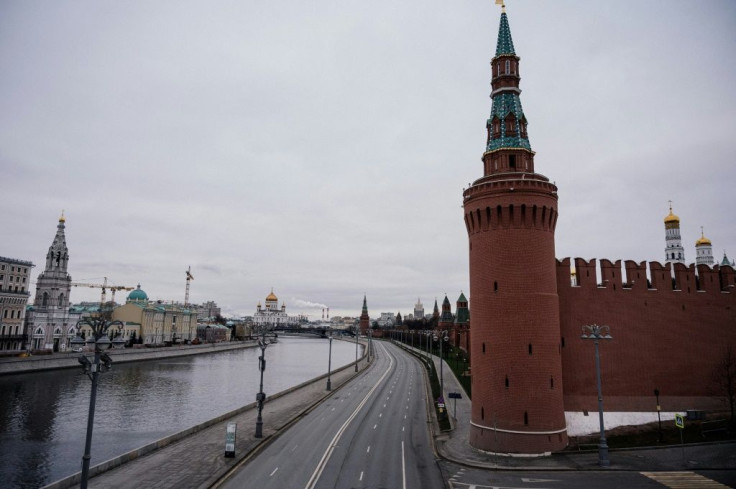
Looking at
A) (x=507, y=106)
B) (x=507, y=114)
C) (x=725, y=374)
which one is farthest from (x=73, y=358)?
(x=725, y=374)

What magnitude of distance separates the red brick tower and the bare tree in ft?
41.4

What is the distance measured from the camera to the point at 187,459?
26141mm

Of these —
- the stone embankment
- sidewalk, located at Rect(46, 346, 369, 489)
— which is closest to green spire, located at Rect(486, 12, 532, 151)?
sidewalk, located at Rect(46, 346, 369, 489)

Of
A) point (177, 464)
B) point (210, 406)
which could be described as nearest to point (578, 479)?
point (177, 464)

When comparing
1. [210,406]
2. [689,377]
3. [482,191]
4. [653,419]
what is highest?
[482,191]

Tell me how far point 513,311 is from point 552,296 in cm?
287

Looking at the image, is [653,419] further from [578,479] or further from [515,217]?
[515,217]

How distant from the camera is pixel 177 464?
2517cm

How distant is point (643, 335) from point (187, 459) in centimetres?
3035

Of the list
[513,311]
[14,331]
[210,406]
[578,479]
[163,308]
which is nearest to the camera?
[578,479]

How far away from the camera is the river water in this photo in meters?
31.9

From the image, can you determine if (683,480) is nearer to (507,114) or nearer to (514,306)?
(514,306)

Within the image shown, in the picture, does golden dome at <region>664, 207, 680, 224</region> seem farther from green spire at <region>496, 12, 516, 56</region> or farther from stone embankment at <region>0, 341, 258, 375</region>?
stone embankment at <region>0, 341, 258, 375</region>

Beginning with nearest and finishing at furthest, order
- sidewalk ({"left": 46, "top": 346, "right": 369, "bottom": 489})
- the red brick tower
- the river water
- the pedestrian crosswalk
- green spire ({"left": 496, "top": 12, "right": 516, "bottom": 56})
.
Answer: the pedestrian crosswalk
sidewalk ({"left": 46, "top": 346, "right": 369, "bottom": 489})
the red brick tower
the river water
green spire ({"left": 496, "top": 12, "right": 516, "bottom": 56})
